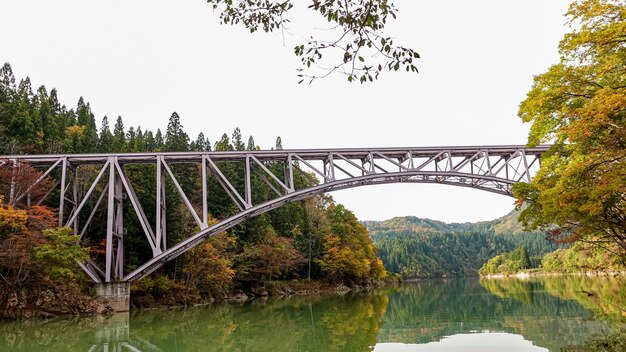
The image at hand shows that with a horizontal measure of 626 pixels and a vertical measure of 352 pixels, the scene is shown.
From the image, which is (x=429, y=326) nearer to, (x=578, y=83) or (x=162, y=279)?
(x=578, y=83)

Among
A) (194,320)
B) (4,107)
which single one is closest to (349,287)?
(194,320)

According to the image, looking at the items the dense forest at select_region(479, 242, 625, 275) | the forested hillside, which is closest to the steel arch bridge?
the dense forest at select_region(479, 242, 625, 275)

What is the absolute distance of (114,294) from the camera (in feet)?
66.5

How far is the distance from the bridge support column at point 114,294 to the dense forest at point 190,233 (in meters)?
1.18

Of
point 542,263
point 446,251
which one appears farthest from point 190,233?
point 446,251

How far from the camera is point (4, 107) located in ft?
119

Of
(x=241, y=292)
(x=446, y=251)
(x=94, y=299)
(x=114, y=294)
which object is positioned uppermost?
(x=114, y=294)

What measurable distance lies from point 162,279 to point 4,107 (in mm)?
22799

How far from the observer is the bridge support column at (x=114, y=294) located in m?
20.2

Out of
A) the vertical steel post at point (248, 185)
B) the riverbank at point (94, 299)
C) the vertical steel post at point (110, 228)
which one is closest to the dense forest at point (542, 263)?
the riverbank at point (94, 299)

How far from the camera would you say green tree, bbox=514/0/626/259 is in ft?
26.4

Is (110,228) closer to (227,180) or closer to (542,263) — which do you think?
(227,180)

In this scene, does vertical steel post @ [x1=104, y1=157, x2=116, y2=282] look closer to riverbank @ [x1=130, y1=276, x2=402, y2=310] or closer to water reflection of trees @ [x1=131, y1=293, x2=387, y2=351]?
water reflection of trees @ [x1=131, y1=293, x2=387, y2=351]

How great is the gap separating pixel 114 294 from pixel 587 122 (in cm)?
1913
